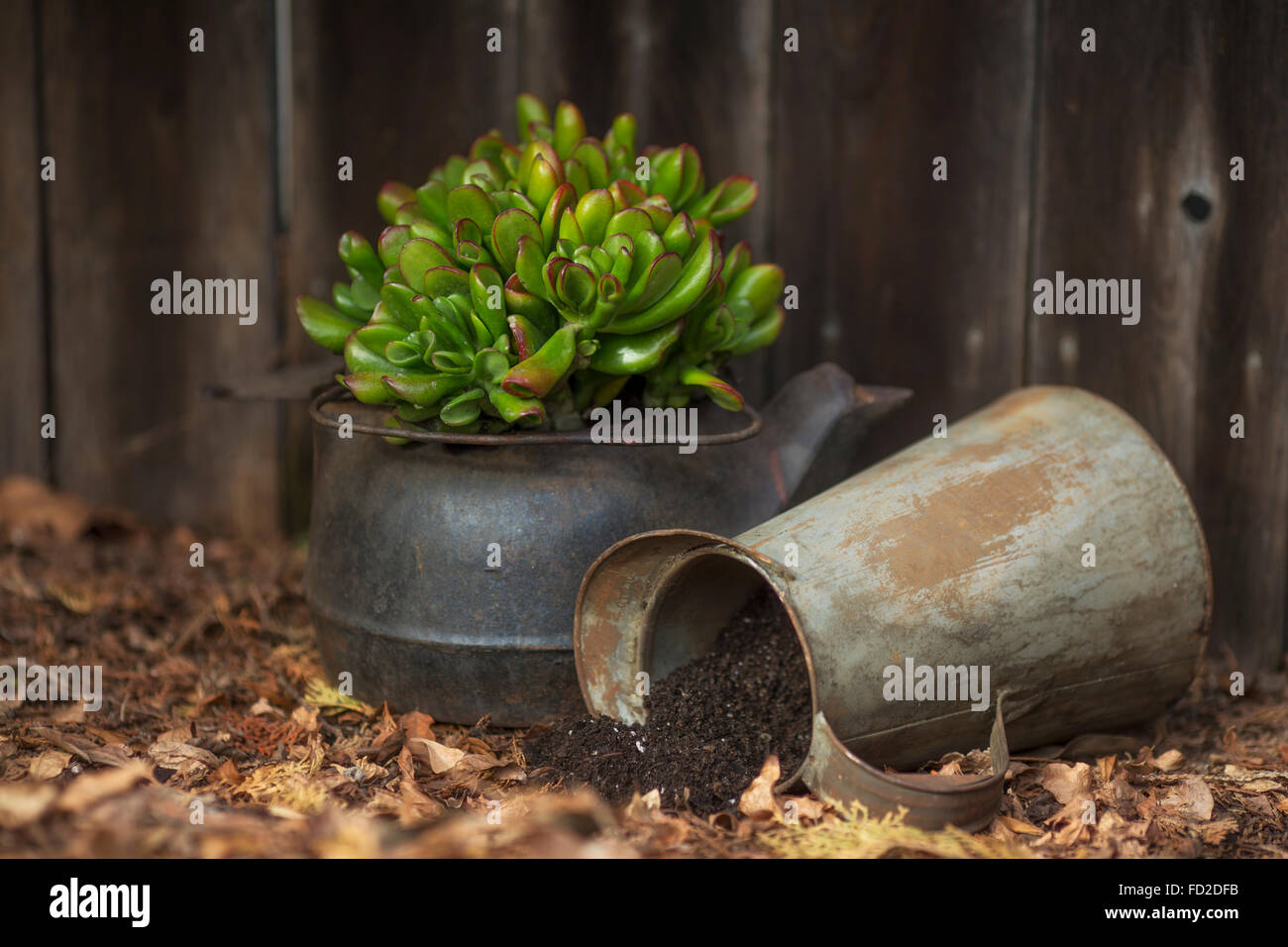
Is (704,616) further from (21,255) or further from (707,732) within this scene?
(21,255)

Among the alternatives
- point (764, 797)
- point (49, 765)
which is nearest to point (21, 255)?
point (49, 765)

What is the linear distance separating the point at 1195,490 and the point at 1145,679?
56cm

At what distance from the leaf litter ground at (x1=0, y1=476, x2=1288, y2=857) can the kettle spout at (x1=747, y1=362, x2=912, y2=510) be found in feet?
0.90

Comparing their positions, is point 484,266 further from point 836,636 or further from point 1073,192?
point 1073,192

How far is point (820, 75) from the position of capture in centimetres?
255

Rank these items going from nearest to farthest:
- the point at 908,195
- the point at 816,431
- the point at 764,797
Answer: the point at 764,797, the point at 816,431, the point at 908,195

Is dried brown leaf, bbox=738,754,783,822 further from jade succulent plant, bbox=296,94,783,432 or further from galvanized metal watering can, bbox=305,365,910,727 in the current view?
jade succulent plant, bbox=296,94,783,432

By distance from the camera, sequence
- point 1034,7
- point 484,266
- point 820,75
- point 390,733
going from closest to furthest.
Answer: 1. point 484,266
2. point 390,733
3. point 1034,7
4. point 820,75

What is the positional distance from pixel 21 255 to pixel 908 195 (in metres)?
2.06

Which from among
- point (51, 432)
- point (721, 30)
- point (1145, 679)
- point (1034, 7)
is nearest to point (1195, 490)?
point (1145, 679)

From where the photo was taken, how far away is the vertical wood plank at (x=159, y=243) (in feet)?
9.48

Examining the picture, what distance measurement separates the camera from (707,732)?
184 cm

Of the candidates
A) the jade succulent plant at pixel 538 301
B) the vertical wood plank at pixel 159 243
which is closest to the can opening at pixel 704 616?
the jade succulent plant at pixel 538 301

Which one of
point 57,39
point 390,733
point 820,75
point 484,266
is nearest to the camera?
point 484,266
